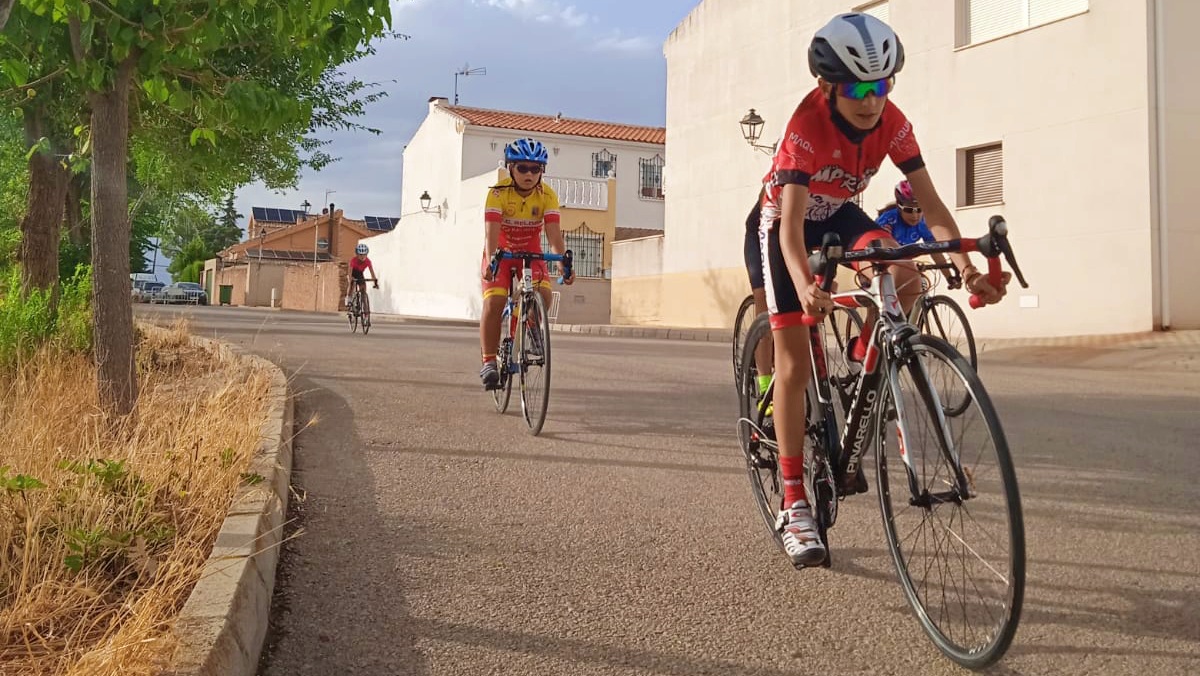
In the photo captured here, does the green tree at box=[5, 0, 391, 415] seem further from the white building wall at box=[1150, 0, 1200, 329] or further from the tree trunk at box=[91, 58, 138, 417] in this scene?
the white building wall at box=[1150, 0, 1200, 329]

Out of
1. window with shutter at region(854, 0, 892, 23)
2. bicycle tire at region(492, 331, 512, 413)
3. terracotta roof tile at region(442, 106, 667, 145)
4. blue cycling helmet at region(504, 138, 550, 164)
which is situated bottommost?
bicycle tire at region(492, 331, 512, 413)

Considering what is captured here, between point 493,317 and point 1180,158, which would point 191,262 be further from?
point 493,317

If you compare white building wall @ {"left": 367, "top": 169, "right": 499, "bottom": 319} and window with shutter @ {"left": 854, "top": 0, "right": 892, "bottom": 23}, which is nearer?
window with shutter @ {"left": 854, "top": 0, "right": 892, "bottom": 23}

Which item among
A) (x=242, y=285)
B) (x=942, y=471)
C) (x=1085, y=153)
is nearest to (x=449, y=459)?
(x=942, y=471)

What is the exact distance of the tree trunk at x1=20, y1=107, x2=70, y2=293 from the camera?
33.8 ft

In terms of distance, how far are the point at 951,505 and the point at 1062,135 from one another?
16626 millimetres

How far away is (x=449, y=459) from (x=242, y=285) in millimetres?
70764

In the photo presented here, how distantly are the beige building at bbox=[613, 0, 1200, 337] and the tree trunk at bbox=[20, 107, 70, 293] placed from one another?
14.5 metres

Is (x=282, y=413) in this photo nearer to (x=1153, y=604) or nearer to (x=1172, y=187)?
(x=1153, y=604)

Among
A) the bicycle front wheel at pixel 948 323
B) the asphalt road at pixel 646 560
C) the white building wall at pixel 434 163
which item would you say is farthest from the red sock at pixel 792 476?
the white building wall at pixel 434 163

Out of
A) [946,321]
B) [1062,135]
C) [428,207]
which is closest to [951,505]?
[946,321]

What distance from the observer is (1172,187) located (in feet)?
52.3

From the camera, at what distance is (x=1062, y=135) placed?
56.4ft

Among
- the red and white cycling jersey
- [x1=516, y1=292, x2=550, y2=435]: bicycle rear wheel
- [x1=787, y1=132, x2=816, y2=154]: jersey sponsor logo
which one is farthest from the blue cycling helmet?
[x1=787, y1=132, x2=816, y2=154]: jersey sponsor logo
